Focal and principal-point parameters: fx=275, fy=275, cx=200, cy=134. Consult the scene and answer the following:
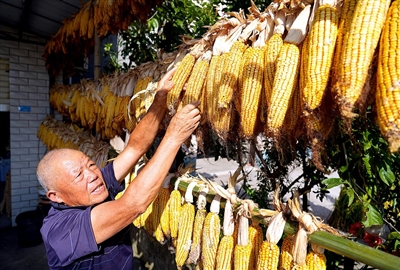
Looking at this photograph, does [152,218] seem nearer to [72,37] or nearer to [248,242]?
[248,242]

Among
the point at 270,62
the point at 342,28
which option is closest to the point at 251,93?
the point at 270,62

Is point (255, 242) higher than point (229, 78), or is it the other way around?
point (229, 78)

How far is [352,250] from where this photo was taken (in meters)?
1.13

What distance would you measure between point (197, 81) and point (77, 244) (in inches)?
44.8

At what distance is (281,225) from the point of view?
4.32ft

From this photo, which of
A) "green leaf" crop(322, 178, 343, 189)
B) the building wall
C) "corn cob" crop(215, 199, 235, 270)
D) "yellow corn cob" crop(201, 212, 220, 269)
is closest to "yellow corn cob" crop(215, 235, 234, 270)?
"corn cob" crop(215, 199, 235, 270)

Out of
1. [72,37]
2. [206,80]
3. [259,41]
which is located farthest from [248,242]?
[72,37]

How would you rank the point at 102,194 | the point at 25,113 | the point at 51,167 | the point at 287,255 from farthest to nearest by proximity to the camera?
1. the point at 25,113
2. the point at 102,194
3. the point at 51,167
4. the point at 287,255

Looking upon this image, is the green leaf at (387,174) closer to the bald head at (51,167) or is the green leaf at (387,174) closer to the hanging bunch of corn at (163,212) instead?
the hanging bunch of corn at (163,212)

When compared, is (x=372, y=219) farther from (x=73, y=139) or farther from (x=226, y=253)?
(x=73, y=139)

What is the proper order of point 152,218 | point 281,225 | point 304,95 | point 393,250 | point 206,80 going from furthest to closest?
point 152,218 < point 393,250 < point 206,80 < point 281,225 < point 304,95

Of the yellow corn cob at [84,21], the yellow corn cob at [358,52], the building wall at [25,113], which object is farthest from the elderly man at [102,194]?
the building wall at [25,113]

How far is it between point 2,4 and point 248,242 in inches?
218

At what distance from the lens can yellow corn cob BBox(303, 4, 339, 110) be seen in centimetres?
95
